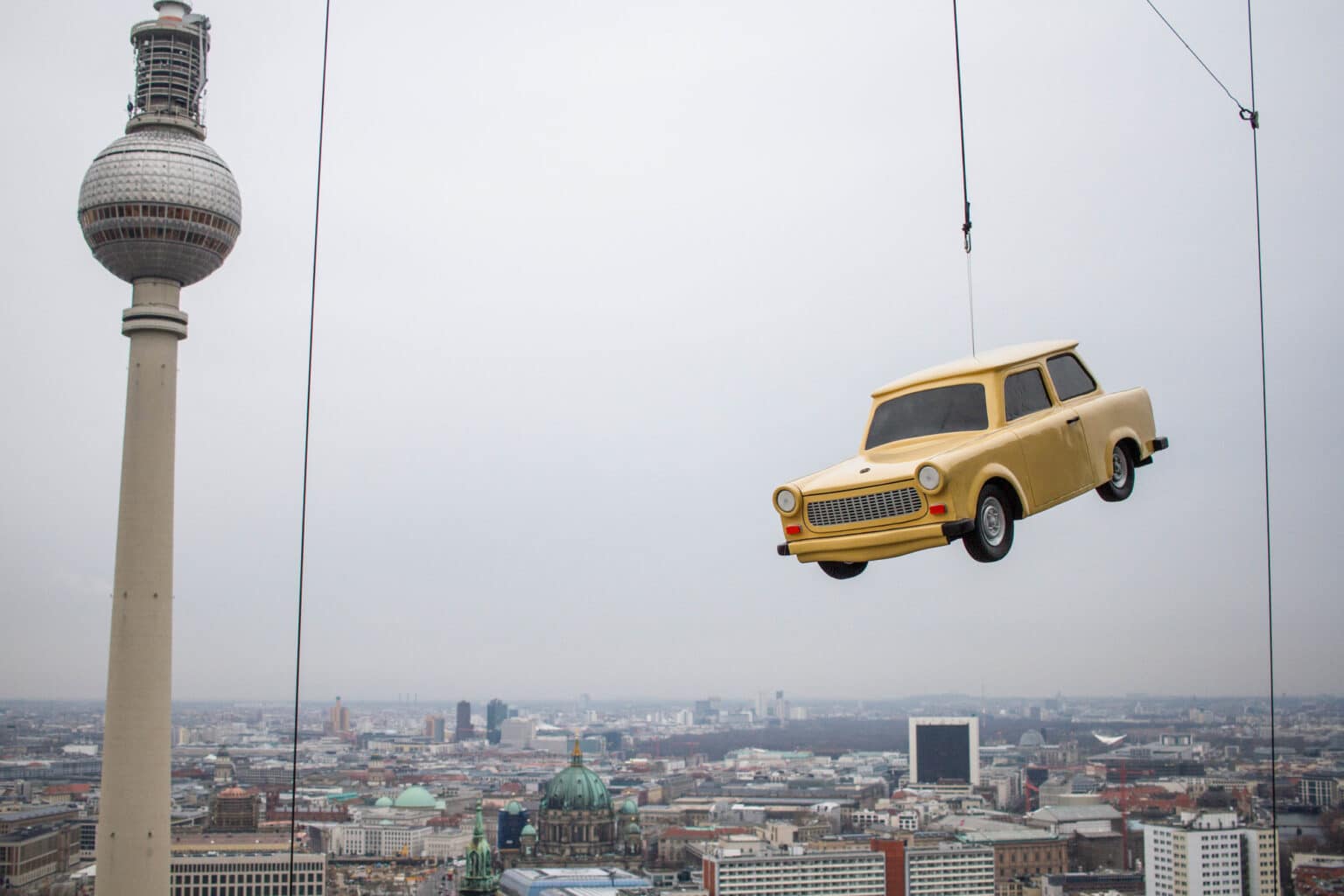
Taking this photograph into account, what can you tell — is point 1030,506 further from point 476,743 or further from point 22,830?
point 476,743

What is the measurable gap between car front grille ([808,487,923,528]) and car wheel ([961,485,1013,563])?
0.32 m

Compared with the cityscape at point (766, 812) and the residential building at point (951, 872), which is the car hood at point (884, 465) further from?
the residential building at point (951, 872)

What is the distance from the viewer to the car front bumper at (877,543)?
21.8ft

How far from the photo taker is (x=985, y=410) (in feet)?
24.1

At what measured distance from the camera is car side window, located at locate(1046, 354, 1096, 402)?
8.03 m

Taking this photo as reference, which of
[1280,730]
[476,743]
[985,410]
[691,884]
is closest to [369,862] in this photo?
[691,884]

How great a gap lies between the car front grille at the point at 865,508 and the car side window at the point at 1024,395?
0.90 m

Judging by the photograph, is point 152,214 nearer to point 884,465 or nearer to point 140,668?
point 140,668

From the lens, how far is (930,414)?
295 inches

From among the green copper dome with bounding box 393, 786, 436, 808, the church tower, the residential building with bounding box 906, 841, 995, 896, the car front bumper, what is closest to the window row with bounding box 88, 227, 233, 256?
the church tower

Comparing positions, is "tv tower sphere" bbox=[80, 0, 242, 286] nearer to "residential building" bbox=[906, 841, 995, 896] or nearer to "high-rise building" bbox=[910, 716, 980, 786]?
"residential building" bbox=[906, 841, 995, 896]

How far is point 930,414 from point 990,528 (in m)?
0.76

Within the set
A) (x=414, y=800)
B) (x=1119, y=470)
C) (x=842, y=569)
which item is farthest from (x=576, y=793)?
(x=842, y=569)

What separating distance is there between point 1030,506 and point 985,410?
1.71 ft
